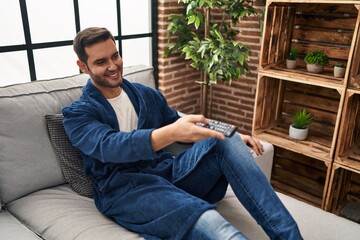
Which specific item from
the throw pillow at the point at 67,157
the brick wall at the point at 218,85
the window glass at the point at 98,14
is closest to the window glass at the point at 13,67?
the window glass at the point at 98,14

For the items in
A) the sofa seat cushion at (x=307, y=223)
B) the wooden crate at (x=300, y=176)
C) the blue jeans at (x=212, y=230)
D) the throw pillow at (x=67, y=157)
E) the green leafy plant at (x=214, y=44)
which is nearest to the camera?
the blue jeans at (x=212, y=230)

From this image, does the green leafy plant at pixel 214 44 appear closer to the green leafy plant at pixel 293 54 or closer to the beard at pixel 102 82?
the green leafy plant at pixel 293 54

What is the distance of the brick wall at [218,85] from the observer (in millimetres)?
2760

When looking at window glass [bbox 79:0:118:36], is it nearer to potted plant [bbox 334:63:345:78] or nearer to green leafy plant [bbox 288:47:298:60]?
green leafy plant [bbox 288:47:298:60]

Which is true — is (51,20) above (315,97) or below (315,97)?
above

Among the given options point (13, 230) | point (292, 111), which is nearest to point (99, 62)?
point (13, 230)

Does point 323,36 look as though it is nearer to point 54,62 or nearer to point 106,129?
point 106,129

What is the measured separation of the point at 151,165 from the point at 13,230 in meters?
0.59

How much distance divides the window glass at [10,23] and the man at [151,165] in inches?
31.3

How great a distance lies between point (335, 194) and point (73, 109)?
174cm

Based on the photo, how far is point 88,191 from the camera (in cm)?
155

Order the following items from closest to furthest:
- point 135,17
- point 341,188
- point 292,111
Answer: point 341,188, point 292,111, point 135,17

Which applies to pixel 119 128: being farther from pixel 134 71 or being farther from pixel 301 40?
pixel 301 40

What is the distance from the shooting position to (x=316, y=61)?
2096mm
